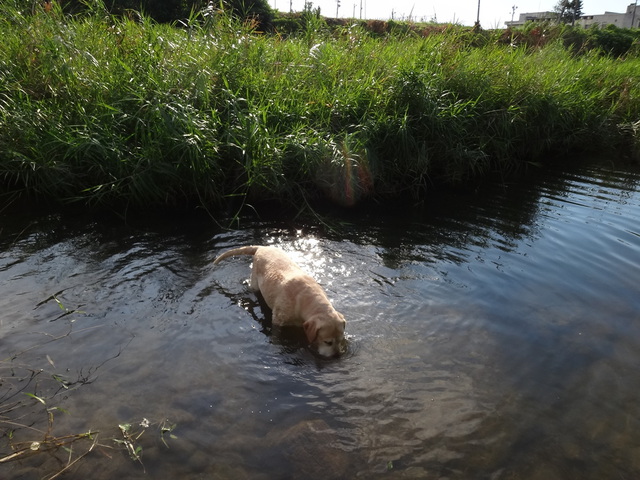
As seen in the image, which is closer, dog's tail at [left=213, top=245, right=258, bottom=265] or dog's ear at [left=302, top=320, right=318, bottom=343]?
dog's ear at [left=302, top=320, right=318, bottom=343]

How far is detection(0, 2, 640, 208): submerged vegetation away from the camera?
7.04 meters

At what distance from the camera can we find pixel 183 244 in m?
6.39

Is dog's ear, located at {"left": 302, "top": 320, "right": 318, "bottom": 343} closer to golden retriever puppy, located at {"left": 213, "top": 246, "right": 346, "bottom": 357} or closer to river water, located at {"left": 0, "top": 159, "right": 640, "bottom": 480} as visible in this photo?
golden retriever puppy, located at {"left": 213, "top": 246, "right": 346, "bottom": 357}

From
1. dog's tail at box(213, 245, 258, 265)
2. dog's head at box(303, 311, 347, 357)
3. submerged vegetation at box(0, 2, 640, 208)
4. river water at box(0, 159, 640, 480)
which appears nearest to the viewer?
river water at box(0, 159, 640, 480)

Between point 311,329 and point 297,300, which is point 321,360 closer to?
point 311,329

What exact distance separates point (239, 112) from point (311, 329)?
454 cm

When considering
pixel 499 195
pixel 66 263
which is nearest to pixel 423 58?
pixel 499 195

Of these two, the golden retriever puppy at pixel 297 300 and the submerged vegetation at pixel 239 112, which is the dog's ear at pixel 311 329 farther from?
the submerged vegetation at pixel 239 112

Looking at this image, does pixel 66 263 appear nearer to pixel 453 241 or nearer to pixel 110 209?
pixel 110 209

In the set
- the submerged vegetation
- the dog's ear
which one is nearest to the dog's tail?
the dog's ear

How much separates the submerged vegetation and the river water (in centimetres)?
83

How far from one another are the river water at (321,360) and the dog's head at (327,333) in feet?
0.40

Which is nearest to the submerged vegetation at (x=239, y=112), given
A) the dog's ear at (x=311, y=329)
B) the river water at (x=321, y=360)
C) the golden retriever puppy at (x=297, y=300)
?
the river water at (x=321, y=360)

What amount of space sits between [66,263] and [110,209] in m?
1.81
